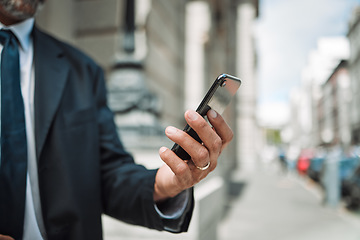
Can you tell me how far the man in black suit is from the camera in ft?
3.93

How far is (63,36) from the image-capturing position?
14.3 ft

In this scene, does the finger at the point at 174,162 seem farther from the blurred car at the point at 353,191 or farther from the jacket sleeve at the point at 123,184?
the blurred car at the point at 353,191

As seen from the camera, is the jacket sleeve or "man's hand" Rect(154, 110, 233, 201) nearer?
"man's hand" Rect(154, 110, 233, 201)

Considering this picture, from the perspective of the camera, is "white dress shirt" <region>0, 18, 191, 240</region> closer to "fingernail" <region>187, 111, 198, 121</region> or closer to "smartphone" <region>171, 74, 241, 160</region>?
"smartphone" <region>171, 74, 241, 160</region>

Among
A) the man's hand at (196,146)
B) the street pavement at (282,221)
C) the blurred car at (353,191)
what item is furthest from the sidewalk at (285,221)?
the man's hand at (196,146)

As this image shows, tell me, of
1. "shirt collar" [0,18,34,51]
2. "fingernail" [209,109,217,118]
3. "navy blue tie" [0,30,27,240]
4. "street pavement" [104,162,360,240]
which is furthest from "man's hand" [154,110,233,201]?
"street pavement" [104,162,360,240]

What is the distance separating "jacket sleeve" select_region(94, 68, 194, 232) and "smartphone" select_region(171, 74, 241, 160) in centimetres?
33

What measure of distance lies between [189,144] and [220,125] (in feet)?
0.45

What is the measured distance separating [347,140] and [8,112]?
176 feet

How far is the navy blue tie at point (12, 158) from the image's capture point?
109 centimetres

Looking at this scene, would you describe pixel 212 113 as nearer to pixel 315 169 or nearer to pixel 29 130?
pixel 29 130

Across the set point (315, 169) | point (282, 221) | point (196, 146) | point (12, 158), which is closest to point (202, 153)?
point (196, 146)

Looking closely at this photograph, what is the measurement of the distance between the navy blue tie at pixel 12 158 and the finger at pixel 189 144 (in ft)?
1.85

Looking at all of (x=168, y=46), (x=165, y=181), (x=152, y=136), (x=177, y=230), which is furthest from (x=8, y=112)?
(x=168, y=46)
